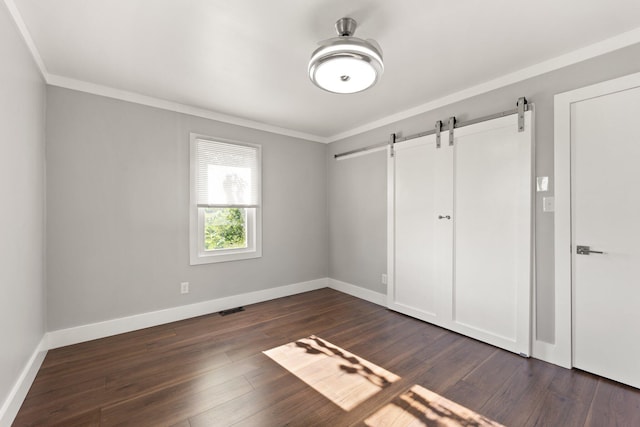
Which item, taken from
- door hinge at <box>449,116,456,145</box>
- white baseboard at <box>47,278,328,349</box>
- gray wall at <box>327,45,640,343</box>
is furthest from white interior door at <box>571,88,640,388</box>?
white baseboard at <box>47,278,328,349</box>

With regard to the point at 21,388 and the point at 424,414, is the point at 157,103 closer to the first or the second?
the point at 21,388

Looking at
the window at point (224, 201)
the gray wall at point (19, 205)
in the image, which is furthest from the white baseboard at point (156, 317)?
the window at point (224, 201)

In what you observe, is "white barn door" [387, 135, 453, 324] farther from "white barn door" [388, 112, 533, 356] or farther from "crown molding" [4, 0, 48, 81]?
"crown molding" [4, 0, 48, 81]

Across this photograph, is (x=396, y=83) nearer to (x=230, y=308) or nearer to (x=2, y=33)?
(x=2, y=33)

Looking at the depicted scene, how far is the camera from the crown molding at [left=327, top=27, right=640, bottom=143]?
1992 mm

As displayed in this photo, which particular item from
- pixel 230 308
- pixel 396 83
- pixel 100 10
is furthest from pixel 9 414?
pixel 396 83

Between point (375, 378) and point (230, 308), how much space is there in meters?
2.16

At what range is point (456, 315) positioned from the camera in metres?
2.90

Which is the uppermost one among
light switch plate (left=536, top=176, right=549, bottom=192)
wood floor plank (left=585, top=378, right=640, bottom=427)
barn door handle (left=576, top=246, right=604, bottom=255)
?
light switch plate (left=536, top=176, right=549, bottom=192)

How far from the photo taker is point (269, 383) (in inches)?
80.0

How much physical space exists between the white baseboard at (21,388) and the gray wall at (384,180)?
3400 mm

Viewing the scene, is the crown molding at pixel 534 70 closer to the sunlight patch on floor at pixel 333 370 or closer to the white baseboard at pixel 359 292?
the white baseboard at pixel 359 292

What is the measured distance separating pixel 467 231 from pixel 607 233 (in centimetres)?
99

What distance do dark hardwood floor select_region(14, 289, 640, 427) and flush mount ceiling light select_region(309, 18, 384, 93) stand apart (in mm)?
2234
